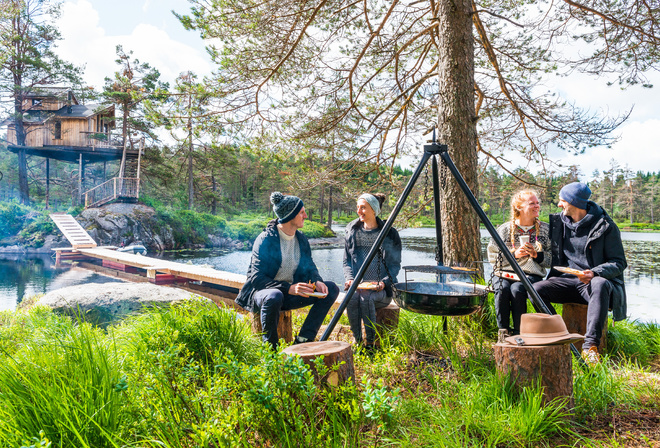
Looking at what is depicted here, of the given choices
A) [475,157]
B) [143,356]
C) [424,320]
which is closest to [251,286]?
[143,356]

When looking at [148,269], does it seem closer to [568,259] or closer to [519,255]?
[519,255]

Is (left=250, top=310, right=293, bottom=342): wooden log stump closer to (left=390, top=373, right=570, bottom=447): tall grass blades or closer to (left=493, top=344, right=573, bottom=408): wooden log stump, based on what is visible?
(left=390, top=373, right=570, bottom=447): tall grass blades

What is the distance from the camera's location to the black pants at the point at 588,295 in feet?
8.96

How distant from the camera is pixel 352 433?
161 cm

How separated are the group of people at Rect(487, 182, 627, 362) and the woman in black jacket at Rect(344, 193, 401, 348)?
2.63 feet

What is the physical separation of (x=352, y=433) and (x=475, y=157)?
2.77m

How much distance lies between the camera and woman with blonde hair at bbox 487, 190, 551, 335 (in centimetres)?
291

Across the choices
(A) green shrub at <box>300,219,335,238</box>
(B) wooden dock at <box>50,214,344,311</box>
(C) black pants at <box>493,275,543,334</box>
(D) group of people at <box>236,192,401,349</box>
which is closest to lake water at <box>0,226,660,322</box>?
(B) wooden dock at <box>50,214,344,311</box>

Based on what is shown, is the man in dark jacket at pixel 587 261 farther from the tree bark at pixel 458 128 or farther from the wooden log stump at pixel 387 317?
the wooden log stump at pixel 387 317

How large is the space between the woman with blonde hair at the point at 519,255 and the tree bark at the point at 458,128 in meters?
0.34

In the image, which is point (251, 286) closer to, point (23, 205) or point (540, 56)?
point (540, 56)

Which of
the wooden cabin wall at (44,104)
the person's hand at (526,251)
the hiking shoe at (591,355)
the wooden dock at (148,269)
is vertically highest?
the wooden cabin wall at (44,104)

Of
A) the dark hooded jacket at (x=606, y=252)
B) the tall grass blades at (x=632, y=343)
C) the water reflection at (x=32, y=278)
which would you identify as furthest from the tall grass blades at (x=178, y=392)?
the water reflection at (x=32, y=278)

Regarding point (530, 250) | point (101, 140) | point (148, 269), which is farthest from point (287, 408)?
point (101, 140)
